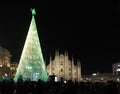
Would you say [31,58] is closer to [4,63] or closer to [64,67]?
[4,63]

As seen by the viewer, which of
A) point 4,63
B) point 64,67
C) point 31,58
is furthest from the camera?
point 64,67

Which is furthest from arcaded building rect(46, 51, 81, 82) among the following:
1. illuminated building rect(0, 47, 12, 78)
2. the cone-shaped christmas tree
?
the cone-shaped christmas tree

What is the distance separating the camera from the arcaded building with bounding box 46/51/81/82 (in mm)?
123375

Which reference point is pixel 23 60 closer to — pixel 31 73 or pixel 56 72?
pixel 31 73

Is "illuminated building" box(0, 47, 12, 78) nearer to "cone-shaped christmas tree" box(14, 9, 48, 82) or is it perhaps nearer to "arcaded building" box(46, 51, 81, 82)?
"arcaded building" box(46, 51, 81, 82)

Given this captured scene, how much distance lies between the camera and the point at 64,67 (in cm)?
12456

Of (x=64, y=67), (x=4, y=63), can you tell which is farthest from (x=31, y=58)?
(x=64, y=67)

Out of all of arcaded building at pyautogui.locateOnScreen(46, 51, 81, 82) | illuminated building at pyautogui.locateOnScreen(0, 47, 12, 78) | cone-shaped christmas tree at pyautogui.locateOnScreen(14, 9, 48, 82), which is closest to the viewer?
cone-shaped christmas tree at pyautogui.locateOnScreen(14, 9, 48, 82)

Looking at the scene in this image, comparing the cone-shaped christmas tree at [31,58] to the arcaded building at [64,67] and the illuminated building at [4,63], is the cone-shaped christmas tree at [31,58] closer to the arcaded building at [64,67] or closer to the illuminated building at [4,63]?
the illuminated building at [4,63]

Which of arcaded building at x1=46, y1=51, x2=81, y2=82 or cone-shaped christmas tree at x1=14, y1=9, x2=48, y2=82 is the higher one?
arcaded building at x1=46, y1=51, x2=81, y2=82

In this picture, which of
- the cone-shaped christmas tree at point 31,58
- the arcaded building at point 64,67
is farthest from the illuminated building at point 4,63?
the cone-shaped christmas tree at point 31,58

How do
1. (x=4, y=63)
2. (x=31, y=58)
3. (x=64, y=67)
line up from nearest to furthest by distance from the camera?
(x=31, y=58)
(x=4, y=63)
(x=64, y=67)

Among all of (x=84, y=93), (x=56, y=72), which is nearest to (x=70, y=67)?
(x=56, y=72)

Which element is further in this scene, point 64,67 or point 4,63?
point 64,67
